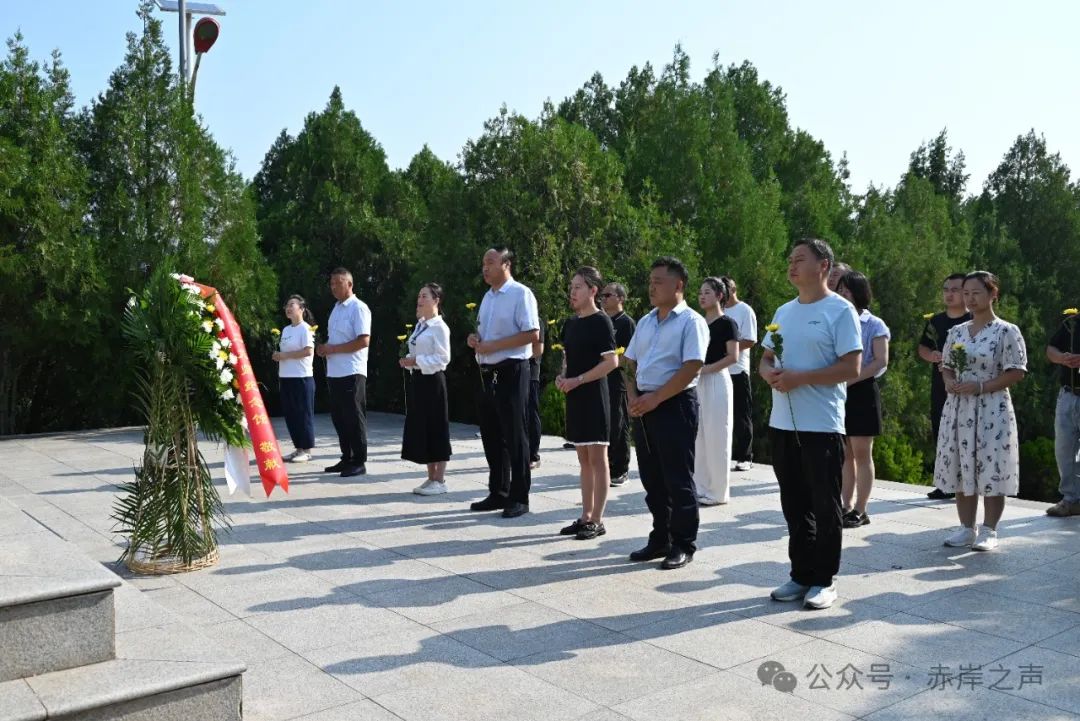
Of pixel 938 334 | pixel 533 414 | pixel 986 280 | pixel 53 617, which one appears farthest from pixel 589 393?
pixel 53 617

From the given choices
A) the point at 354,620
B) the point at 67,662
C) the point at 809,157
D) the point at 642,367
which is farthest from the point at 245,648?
the point at 809,157

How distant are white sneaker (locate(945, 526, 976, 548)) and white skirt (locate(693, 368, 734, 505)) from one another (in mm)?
1834

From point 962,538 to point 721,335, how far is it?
2.33 meters

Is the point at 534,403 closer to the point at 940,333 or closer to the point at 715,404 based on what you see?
the point at 715,404

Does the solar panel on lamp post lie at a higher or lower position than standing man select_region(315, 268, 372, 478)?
higher

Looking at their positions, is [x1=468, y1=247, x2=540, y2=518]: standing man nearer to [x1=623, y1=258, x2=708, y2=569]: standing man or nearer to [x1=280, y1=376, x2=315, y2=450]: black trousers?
[x1=623, y1=258, x2=708, y2=569]: standing man

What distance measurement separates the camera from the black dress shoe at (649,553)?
19.6 ft

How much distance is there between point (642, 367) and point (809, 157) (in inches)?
818

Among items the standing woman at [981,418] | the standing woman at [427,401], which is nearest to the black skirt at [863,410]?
the standing woman at [981,418]

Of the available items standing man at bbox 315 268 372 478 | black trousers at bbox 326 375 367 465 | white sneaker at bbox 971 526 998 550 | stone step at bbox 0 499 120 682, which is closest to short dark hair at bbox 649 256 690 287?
white sneaker at bbox 971 526 998 550

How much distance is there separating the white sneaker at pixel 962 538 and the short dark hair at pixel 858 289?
5.28 feet

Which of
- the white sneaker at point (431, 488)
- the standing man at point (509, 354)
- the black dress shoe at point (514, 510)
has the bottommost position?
the black dress shoe at point (514, 510)

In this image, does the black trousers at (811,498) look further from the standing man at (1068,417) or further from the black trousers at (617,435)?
the black trousers at (617,435)

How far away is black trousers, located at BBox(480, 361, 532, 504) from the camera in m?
7.33
